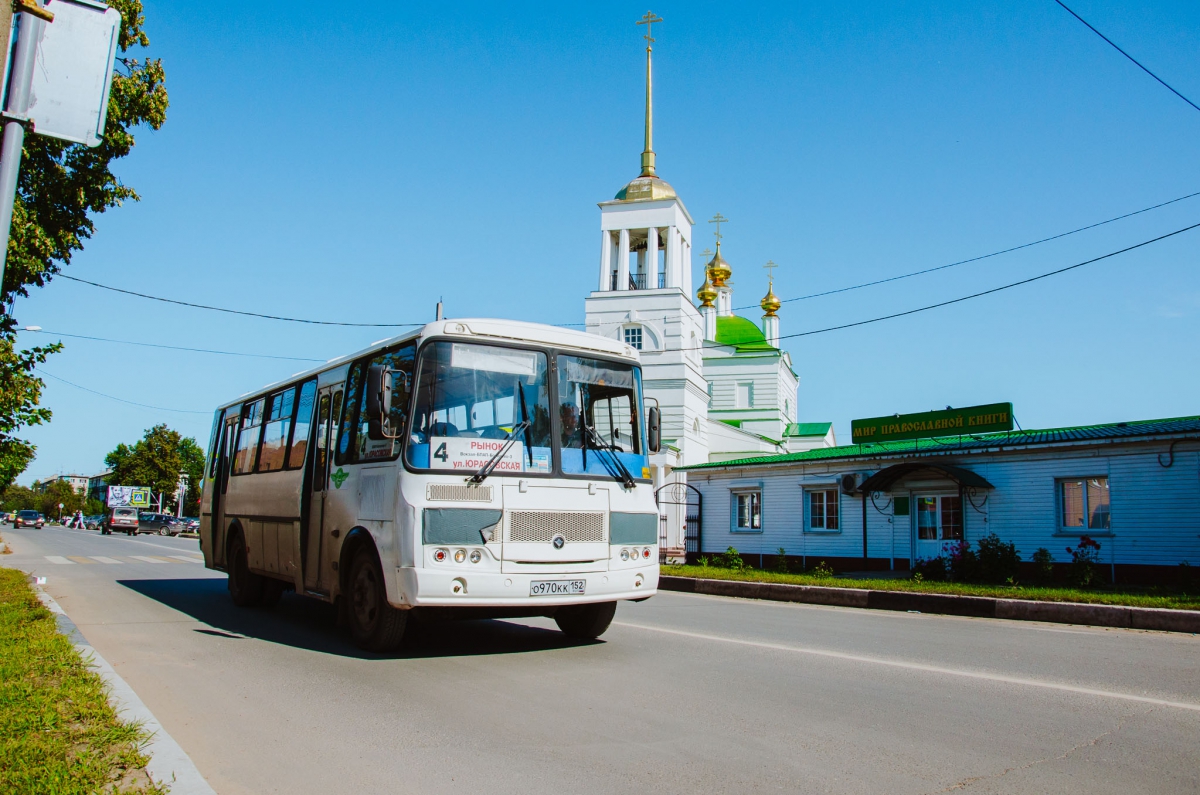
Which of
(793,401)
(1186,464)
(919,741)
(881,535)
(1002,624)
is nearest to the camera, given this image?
(919,741)

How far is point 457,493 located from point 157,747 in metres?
3.42

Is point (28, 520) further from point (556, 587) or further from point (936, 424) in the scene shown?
point (556, 587)

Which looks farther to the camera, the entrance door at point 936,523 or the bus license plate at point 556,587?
the entrance door at point 936,523

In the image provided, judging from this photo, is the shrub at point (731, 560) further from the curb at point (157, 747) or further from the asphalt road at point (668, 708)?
the curb at point (157, 747)

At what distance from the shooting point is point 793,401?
73.0 m

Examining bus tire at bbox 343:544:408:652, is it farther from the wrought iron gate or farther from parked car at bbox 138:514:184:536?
parked car at bbox 138:514:184:536

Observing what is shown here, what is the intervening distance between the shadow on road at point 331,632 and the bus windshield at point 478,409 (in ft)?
6.35

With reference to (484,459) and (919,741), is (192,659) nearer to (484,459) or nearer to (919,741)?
(484,459)

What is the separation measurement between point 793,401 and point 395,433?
67.0 meters

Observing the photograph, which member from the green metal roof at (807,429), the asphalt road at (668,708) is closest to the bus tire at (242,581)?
the asphalt road at (668,708)

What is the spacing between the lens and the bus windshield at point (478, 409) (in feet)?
26.4

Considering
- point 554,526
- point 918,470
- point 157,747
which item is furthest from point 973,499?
point 157,747

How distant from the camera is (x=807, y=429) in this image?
230 feet

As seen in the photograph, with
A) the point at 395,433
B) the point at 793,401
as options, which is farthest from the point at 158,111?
the point at 793,401
